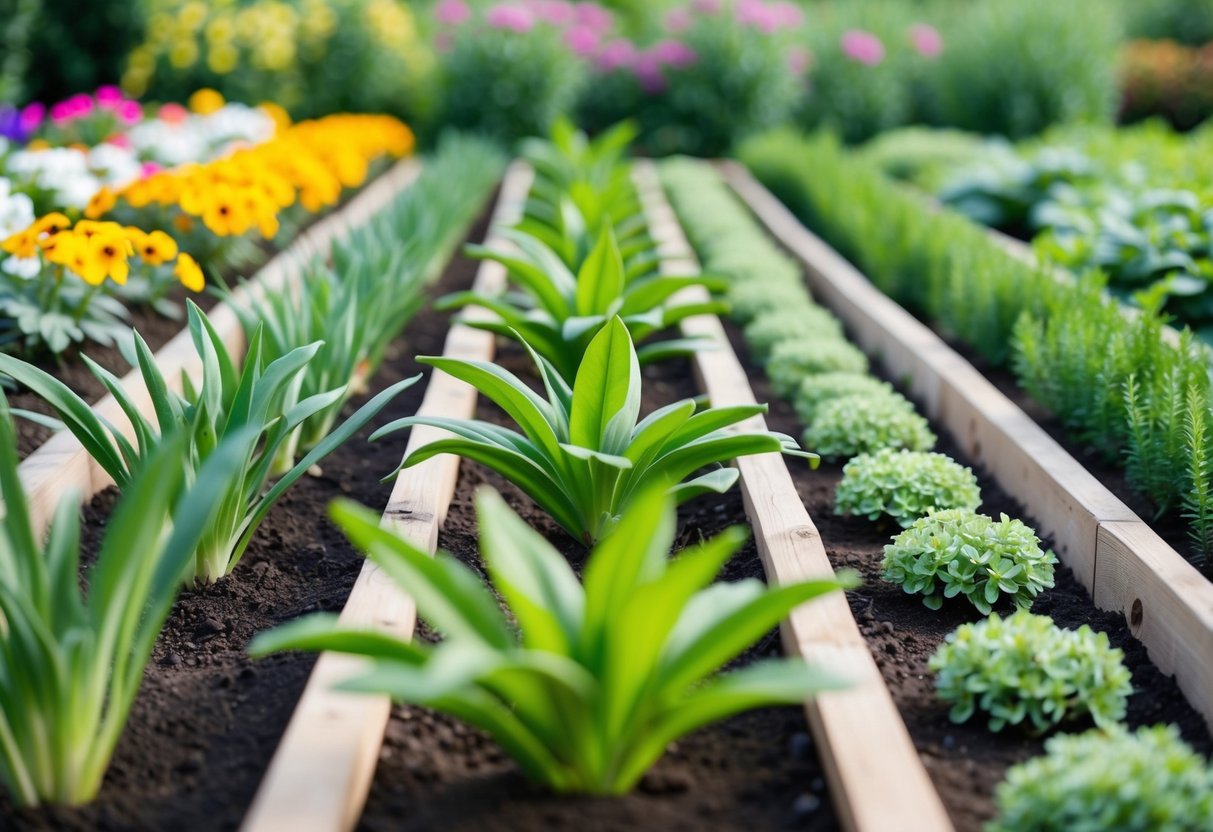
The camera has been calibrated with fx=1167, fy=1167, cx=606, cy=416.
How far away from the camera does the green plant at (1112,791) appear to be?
4.01ft

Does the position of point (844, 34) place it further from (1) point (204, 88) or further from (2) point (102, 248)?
(2) point (102, 248)

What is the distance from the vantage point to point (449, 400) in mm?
2738

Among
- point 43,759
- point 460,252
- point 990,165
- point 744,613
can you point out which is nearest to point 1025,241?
point 990,165

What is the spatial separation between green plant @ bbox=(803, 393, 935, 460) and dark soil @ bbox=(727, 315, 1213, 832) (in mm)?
135

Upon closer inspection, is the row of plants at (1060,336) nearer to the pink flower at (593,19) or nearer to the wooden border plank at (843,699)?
the wooden border plank at (843,699)

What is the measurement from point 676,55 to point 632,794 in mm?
8093

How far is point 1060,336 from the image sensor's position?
8.58ft

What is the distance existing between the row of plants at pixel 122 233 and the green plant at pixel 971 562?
1.56 meters

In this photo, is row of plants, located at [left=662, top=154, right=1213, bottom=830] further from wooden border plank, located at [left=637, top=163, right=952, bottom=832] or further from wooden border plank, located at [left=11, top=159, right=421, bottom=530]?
wooden border plank, located at [left=11, top=159, right=421, bottom=530]

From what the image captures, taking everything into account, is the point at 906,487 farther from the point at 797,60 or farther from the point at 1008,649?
the point at 797,60

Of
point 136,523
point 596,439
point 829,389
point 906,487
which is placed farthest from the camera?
point 829,389

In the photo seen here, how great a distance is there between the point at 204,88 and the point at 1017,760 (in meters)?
7.14

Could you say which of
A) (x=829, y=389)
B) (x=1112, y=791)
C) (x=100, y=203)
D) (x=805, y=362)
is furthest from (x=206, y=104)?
(x=1112, y=791)

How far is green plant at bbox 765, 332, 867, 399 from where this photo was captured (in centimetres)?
303
